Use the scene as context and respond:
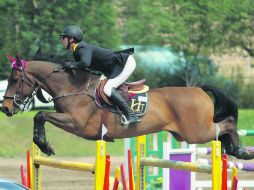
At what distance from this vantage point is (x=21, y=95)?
28.4ft

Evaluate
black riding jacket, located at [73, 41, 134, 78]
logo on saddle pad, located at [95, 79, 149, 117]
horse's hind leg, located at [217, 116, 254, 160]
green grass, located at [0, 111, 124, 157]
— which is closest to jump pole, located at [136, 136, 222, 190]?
logo on saddle pad, located at [95, 79, 149, 117]

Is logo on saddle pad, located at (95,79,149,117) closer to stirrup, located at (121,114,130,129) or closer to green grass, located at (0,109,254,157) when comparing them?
stirrup, located at (121,114,130,129)

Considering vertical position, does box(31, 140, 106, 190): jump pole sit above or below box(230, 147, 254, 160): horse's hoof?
below

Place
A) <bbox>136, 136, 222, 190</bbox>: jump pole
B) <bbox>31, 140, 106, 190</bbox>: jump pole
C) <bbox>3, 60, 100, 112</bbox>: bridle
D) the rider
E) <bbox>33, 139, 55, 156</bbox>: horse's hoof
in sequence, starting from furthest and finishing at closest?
<bbox>3, 60, 100, 112</bbox>: bridle → the rider → <bbox>33, 139, 55, 156</bbox>: horse's hoof → <bbox>31, 140, 106, 190</bbox>: jump pole → <bbox>136, 136, 222, 190</bbox>: jump pole

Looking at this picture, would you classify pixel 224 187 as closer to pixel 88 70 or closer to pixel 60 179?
pixel 88 70

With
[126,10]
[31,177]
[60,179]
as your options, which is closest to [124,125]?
[31,177]

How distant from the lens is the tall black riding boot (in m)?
8.55

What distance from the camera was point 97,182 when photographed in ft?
22.6

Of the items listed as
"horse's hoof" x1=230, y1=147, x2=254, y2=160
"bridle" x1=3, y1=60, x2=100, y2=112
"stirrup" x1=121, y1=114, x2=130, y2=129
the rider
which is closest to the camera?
the rider

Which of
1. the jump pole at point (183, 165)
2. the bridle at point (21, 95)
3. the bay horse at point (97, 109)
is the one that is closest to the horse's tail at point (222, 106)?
the bay horse at point (97, 109)

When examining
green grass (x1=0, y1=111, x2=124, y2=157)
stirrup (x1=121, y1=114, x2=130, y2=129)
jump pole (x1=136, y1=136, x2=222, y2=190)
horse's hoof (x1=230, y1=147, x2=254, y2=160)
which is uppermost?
green grass (x1=0, y1=111, x2=124, y2=157)

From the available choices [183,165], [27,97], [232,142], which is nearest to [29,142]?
[27,97]

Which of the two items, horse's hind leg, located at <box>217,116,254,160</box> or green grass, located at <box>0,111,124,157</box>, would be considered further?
green grass, located at <box>0,111,124,157</box>

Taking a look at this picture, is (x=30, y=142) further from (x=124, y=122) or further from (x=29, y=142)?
(x=124, y=122)
